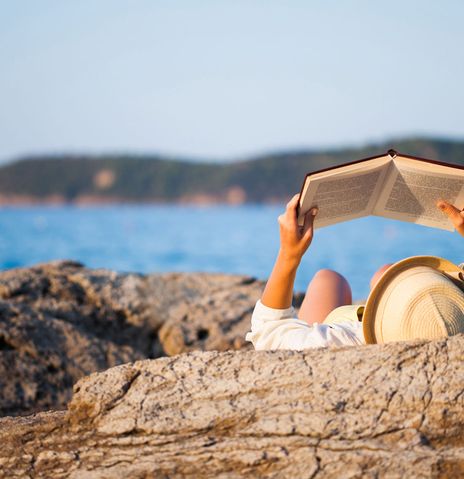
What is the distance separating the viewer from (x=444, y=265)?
3.25 metres

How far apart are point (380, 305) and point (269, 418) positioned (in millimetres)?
620

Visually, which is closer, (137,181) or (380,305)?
(380,305)

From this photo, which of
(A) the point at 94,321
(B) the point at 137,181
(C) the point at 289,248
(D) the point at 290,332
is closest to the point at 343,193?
(C) the point at 289,248

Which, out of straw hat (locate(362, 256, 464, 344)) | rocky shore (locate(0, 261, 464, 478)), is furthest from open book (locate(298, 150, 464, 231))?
rocky shore (locate(0, 261, 464, 478))

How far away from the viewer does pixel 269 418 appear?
2.79m

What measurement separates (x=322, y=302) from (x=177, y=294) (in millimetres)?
2528

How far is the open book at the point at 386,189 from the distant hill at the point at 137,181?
88630 millimetres

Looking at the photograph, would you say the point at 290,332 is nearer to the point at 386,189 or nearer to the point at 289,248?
the point at 289,248

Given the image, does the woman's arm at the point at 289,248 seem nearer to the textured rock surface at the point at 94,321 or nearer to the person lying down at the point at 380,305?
the person lying down at the point at 380,305

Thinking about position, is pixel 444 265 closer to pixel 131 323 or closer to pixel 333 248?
pixel 131 323

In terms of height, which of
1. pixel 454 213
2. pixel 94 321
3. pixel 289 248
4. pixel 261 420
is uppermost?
pixel 454 213

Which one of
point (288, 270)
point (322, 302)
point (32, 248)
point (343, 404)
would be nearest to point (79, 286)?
point (322, 302)

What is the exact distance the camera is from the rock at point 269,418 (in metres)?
2.70

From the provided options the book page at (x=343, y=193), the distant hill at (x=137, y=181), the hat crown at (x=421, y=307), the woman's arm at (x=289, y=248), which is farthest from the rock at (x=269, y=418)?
the distant hill at (x=137, y=181)
